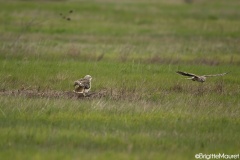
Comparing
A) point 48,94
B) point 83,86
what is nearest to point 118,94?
point 83,86

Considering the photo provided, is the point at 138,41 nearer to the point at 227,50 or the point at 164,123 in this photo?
the point at 227,50

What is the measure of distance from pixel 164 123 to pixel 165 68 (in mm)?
5752

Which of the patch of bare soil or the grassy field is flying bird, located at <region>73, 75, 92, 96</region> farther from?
the grassy field

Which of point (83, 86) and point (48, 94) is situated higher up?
point (83, 86)

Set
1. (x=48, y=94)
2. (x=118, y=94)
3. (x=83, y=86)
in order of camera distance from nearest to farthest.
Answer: (x=83, y=86), (x=48, y=94), (x=118, y=94)

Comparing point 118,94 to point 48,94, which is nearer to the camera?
point 48,94

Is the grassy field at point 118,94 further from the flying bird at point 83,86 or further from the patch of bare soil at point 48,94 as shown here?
the flying bird at point 83,86

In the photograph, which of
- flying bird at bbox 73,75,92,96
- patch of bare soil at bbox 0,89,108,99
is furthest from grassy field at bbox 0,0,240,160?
flying bird at bbox 73,75,92,96

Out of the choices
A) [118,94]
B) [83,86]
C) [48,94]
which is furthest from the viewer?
[118,94]

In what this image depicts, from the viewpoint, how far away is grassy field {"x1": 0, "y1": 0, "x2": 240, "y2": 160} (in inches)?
354

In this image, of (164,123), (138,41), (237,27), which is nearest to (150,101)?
(164,123)

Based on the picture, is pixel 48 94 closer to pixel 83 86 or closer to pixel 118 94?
pixel 83 86

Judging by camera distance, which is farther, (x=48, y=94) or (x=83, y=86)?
(x=48, y=94)

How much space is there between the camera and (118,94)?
12.9m
